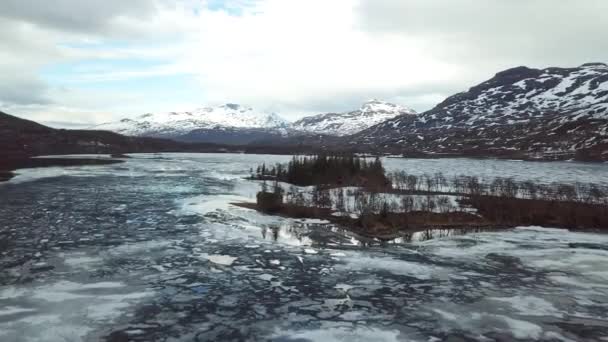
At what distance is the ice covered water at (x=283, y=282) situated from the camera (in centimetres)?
1075

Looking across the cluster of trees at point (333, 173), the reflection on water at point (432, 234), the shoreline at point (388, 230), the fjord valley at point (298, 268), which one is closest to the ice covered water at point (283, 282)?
the fjord valley at point (298, 268)

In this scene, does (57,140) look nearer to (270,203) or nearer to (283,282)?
(270,203)

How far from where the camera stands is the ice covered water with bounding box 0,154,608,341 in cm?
1075

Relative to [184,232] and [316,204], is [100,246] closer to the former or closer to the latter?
[184,232]

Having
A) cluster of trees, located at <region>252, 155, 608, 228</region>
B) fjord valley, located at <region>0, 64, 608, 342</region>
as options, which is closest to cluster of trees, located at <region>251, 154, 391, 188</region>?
cluster of trees, located at <region>252, 155, 608, 228</region>

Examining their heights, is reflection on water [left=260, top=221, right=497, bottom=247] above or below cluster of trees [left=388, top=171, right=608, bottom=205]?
below

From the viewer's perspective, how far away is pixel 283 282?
14.5m

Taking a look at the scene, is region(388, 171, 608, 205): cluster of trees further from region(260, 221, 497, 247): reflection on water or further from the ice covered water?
region(260, 221, 497, 247): reflection on water

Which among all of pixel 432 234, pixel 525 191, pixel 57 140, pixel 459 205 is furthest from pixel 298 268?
pixel 57 140

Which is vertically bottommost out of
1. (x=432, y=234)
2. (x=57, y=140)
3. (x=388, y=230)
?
(x=432, y=234)

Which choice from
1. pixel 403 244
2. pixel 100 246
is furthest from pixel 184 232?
pixel 403 244

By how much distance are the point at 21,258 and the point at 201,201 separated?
56.4 ft

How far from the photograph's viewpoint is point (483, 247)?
2047 cm

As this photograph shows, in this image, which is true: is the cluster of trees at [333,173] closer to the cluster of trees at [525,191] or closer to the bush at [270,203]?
the cluster of trees at [525,191]
